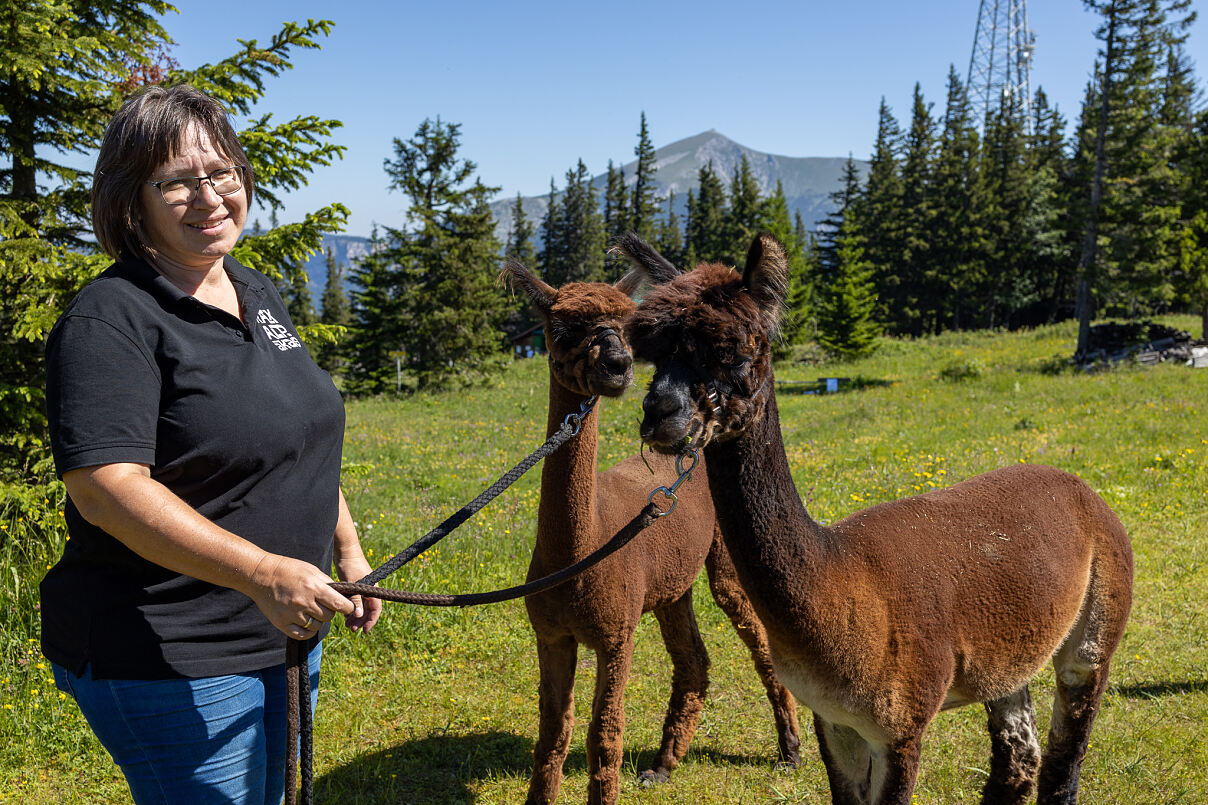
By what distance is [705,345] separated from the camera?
82.8 inches

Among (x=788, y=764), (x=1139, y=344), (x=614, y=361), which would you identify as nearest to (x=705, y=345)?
(x=614, y=361)

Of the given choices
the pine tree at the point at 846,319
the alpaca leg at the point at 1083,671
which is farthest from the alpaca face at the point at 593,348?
the pine tree at the point at 846,319

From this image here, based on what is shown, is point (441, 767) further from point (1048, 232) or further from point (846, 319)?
point (1048, 232)

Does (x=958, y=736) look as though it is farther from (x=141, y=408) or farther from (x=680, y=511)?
(x=141, y=408)

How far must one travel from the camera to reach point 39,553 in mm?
5664

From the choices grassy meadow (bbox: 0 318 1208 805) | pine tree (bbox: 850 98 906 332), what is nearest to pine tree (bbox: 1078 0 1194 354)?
grassy meadow (bbox: 0 318 1208 805)

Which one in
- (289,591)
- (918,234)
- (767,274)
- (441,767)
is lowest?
(441,767)

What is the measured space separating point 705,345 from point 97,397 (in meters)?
1.49

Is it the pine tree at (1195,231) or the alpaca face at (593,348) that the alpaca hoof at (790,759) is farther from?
the pine tree at (1195,231)

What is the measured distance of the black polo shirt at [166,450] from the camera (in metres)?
1.67

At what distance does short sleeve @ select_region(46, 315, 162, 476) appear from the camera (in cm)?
164

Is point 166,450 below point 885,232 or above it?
below

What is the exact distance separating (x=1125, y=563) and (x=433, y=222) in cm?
2946

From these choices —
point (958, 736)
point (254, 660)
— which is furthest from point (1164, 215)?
point (254, 660)
